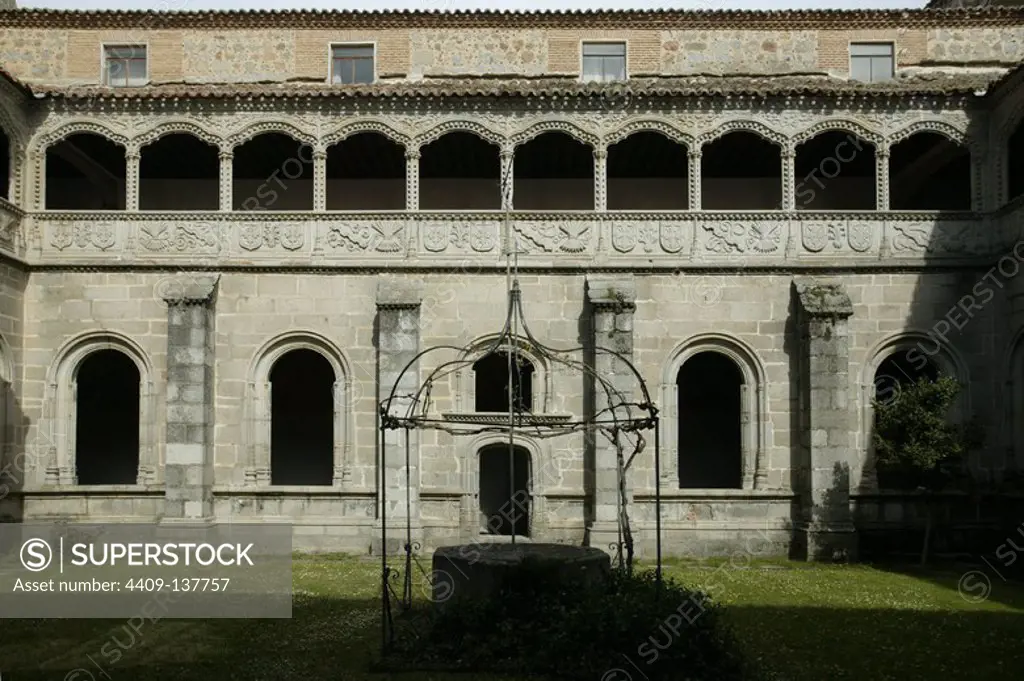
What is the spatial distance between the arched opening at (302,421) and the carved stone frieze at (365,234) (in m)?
6.29

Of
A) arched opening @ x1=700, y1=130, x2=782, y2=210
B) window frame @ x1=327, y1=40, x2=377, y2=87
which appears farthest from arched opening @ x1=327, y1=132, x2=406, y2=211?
arched opening @ x1=700, y1=130, x2=782, y2=210

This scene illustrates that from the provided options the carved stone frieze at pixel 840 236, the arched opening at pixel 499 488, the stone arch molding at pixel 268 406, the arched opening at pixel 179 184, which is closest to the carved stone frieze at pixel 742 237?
the carved stone frieze at pixel 840 236

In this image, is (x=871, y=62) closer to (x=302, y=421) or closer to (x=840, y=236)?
(x=840, y=236)

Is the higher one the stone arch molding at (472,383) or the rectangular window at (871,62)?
the rectangular window at (871,62)

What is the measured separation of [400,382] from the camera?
20016mm

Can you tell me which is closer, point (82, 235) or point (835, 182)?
point (82, 235)

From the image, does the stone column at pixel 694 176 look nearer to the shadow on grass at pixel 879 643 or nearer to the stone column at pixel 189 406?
the shadow on grass at pixel 879 643

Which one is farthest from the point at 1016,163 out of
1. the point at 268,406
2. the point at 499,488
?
the point at 268,406

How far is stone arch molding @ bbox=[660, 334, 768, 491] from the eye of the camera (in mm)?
20828

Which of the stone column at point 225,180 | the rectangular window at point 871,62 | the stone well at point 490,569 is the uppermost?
the rectangular window at point 871,62

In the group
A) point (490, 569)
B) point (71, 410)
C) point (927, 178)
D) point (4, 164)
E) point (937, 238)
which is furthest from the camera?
point (927, 178)

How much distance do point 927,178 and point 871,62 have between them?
131 inches

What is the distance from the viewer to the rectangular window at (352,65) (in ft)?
80.5

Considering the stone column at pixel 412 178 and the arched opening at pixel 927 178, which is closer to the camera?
the stone column at pixel 412 178
